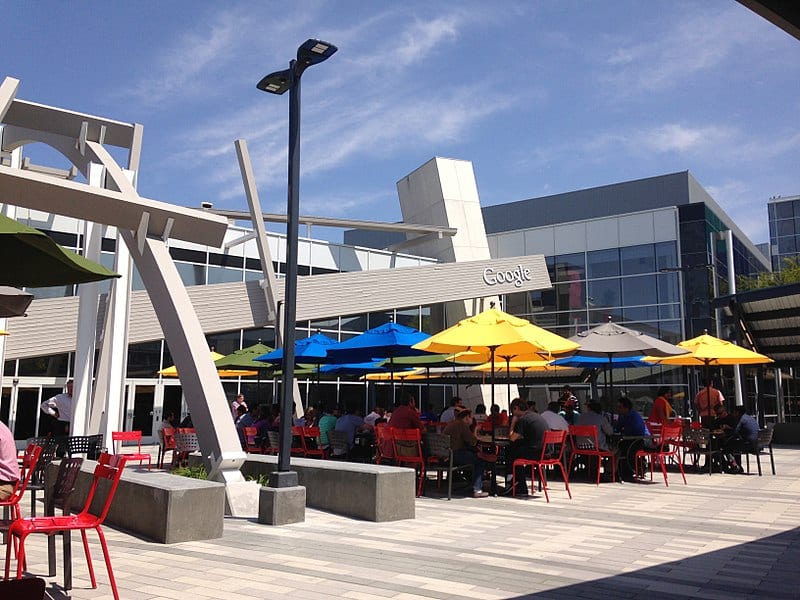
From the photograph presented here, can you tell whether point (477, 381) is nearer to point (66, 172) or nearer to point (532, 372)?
point (532, 372)

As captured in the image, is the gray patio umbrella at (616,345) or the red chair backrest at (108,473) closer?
the red chair backrest at (108,473)

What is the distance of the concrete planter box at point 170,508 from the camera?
23.8 feet

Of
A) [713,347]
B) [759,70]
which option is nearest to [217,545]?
[759,70]

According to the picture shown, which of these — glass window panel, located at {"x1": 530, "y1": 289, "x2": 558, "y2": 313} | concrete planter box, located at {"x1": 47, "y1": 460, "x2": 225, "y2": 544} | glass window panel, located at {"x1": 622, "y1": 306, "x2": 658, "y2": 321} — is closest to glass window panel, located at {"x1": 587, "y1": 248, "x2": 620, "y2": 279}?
glass window panel, located at {"x1": 622, "y1": 306, "x2": 658, "y2": 321}

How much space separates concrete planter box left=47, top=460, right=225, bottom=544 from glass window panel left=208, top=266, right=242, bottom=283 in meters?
18.3

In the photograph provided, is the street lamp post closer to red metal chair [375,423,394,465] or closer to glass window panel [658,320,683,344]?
red metal chair [375,423,394,465]

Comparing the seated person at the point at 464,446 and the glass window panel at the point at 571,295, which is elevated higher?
the glass window panel at the point at 571,295

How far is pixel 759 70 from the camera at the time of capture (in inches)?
305

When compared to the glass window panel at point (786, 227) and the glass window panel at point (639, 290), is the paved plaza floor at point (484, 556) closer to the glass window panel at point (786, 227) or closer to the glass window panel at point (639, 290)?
the glass window panel at point (639, 290)

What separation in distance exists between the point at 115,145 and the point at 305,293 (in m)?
8.09

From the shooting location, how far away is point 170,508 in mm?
7207

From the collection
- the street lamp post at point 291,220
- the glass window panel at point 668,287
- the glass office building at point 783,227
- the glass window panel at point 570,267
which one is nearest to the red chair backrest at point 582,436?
the street lamp post at point 291,220

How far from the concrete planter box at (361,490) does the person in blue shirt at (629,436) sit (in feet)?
18.9

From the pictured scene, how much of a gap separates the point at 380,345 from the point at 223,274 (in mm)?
14385
